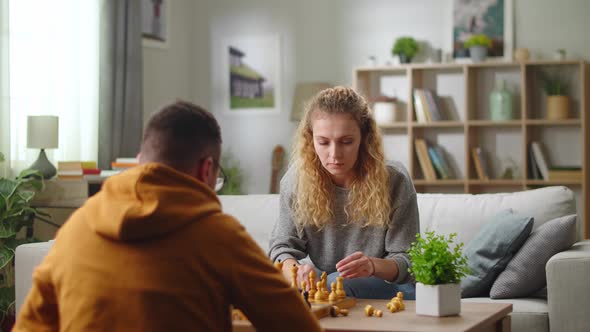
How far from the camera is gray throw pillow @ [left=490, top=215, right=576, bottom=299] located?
3.10m

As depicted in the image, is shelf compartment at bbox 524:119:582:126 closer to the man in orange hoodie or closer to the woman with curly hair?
the woman with curly hair

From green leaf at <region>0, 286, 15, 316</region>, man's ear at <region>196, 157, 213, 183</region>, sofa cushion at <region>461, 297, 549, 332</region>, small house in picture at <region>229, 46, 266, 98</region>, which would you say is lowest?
green leaf at <region>0, 286, 15, 316</region>

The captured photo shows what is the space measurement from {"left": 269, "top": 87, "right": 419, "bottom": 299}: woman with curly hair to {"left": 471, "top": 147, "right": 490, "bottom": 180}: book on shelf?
10.4 ft

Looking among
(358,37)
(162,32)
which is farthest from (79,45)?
(358,37)

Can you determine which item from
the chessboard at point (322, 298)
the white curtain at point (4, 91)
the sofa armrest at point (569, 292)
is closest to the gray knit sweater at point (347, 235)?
the chessboard at point (322, 298)

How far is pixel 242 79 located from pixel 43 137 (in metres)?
2.34

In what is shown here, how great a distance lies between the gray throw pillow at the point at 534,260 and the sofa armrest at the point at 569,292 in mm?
160

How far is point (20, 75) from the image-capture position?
183 inches

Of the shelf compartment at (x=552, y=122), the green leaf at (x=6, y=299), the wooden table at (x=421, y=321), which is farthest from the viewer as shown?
the shelf compartment at (x=552, y=122)

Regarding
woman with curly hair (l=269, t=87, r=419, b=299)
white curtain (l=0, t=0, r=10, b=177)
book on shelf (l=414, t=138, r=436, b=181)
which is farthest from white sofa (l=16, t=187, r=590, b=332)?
book on shelf (l=414, t=138, r=436, b=181)

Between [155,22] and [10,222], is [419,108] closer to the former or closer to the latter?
[155,22]

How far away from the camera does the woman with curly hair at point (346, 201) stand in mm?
2551

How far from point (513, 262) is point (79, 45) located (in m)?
Result: 3.09

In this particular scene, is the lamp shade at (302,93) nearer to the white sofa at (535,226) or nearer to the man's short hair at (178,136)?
the white sofa at (535,226)
